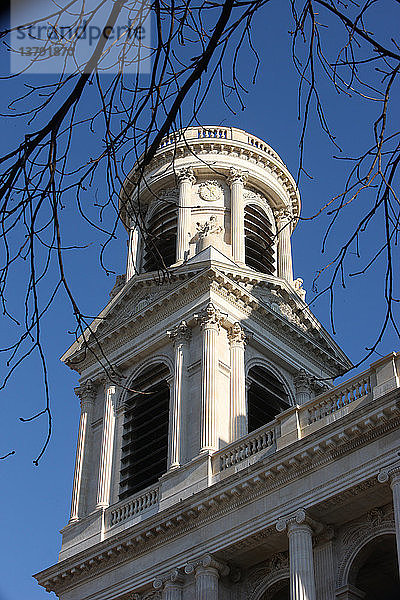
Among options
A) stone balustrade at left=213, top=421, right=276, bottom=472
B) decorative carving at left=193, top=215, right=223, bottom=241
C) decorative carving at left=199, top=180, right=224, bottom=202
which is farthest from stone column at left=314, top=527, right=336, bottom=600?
decorative carving at left=199, top=180, right=224, bottom=202

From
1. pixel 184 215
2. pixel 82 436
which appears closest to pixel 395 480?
pixel 82 436

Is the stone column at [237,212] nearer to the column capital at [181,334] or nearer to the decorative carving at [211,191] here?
the decorative carving at [211,191]

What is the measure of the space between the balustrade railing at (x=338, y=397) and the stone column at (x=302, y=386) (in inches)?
339

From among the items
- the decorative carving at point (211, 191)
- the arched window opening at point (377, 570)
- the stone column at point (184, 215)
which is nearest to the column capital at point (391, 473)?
the arched window opening at point (377, 570)

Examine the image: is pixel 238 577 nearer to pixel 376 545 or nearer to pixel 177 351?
pixel 376 545

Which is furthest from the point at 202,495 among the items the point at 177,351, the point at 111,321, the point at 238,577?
the point at 111,321

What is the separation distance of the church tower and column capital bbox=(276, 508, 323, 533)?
41 millimetres

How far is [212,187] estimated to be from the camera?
41.9 metres

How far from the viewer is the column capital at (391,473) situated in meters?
23.5

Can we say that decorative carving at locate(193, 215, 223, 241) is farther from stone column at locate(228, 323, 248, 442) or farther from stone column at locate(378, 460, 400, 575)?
stone column at locate(378, 460, 400, 575)

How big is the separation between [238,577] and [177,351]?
9.38 meters

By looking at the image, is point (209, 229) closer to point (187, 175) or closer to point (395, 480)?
point (187, 175)

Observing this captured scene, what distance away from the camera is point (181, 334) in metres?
34.5

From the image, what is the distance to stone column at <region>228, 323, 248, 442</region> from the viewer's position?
32062 mm
